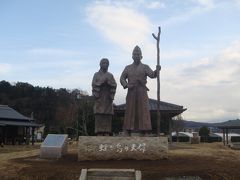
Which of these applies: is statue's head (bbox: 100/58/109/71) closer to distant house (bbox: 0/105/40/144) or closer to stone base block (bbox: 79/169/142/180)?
stone base block (bbox: 79/169/142/180)

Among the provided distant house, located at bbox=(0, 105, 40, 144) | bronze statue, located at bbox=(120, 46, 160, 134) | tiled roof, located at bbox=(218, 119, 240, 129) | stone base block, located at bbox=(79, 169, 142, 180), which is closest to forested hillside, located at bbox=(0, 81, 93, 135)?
distant house, located at bbox=(0, 105, 40, 144)

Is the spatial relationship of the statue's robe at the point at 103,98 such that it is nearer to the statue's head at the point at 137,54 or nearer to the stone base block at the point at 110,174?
the statue's head at the point at 137,54

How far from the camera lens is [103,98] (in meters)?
14.1

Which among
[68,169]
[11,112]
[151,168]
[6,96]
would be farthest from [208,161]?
[6,96]

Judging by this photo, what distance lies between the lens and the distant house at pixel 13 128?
122 feet

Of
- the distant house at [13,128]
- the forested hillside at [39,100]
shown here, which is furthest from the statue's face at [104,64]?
the forested hillside at [39,100]

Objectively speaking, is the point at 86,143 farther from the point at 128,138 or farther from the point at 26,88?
the point at 26,88

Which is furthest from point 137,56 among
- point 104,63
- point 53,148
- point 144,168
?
point 53,148

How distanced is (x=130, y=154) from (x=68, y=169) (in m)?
2.43

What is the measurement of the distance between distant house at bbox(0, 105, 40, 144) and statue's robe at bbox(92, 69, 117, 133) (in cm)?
2336

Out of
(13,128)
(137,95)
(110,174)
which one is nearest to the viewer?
(110,174)

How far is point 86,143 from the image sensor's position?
42.9 feet

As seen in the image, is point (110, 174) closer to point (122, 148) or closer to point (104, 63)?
point (122, 148)

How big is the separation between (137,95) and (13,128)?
2800 centimetres
